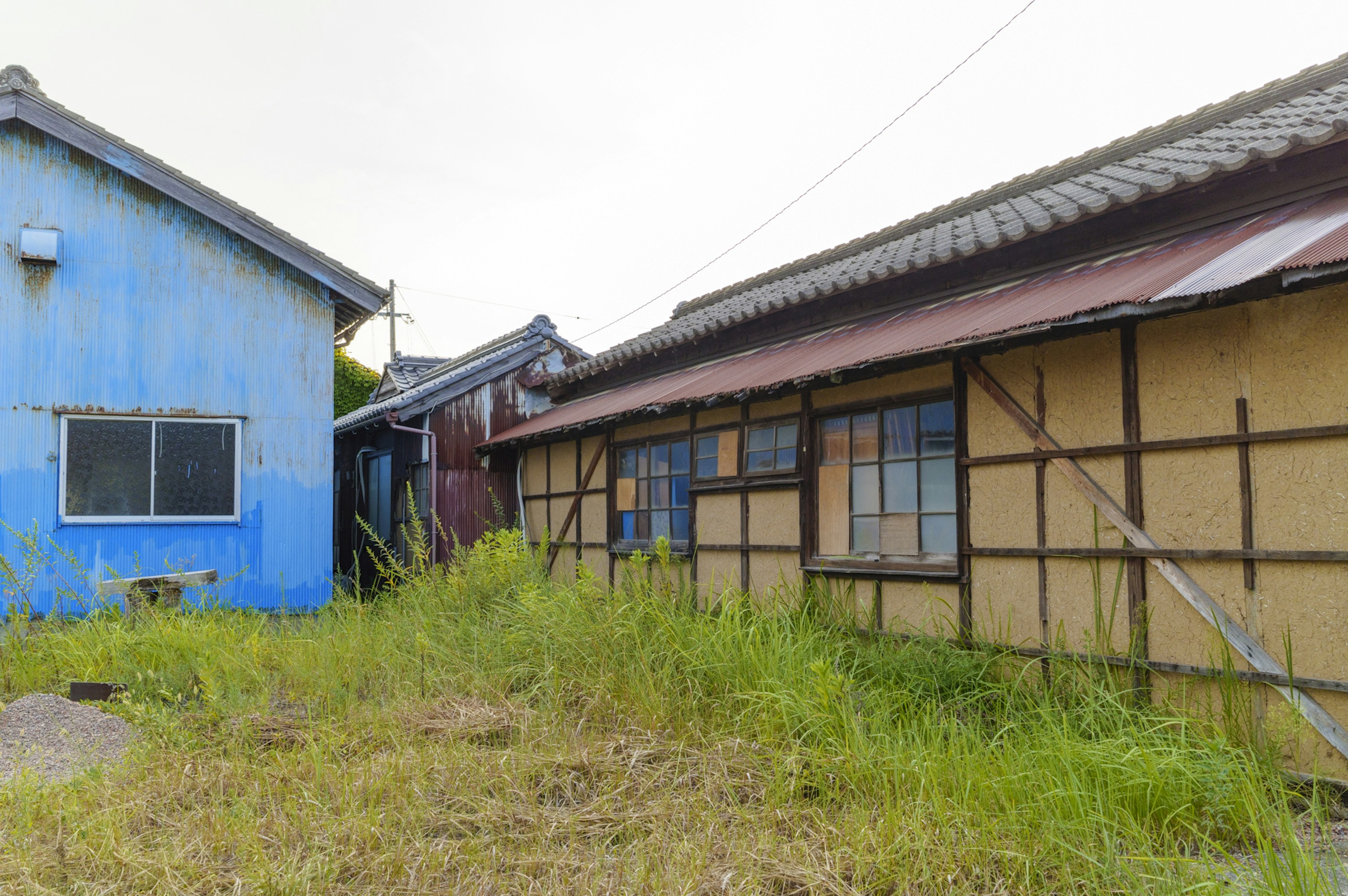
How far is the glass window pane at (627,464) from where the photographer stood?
9578 mm

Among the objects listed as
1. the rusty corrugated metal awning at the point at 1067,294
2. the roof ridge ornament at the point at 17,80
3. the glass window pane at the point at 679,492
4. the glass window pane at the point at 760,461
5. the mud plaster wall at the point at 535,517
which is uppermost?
the roof ridge ornament at the point at 17,80

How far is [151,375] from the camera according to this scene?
9.35 metres

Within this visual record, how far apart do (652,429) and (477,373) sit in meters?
4.19

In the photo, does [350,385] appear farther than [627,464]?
Yes

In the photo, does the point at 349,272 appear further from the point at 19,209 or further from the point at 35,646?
the point at 35,646

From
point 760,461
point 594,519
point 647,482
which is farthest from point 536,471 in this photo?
point 760,461

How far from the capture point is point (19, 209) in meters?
9.05

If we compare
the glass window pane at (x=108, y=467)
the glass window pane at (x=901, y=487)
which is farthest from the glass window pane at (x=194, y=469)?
the glass window pane at (x=901, y=487)

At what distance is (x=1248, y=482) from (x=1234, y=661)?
2.87 feet

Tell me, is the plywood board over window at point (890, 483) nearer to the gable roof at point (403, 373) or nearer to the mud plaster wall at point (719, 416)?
the mud plaster wall at point (719, 416)

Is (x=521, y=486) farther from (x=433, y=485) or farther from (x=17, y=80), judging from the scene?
(x=17, y=80)

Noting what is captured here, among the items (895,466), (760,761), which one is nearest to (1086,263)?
(895,466)

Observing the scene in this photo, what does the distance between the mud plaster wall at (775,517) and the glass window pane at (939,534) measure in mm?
1178

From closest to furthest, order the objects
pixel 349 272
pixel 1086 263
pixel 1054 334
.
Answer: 1. pixel 1054 334
2. pixel 1086 263
3. pixel 349 272
